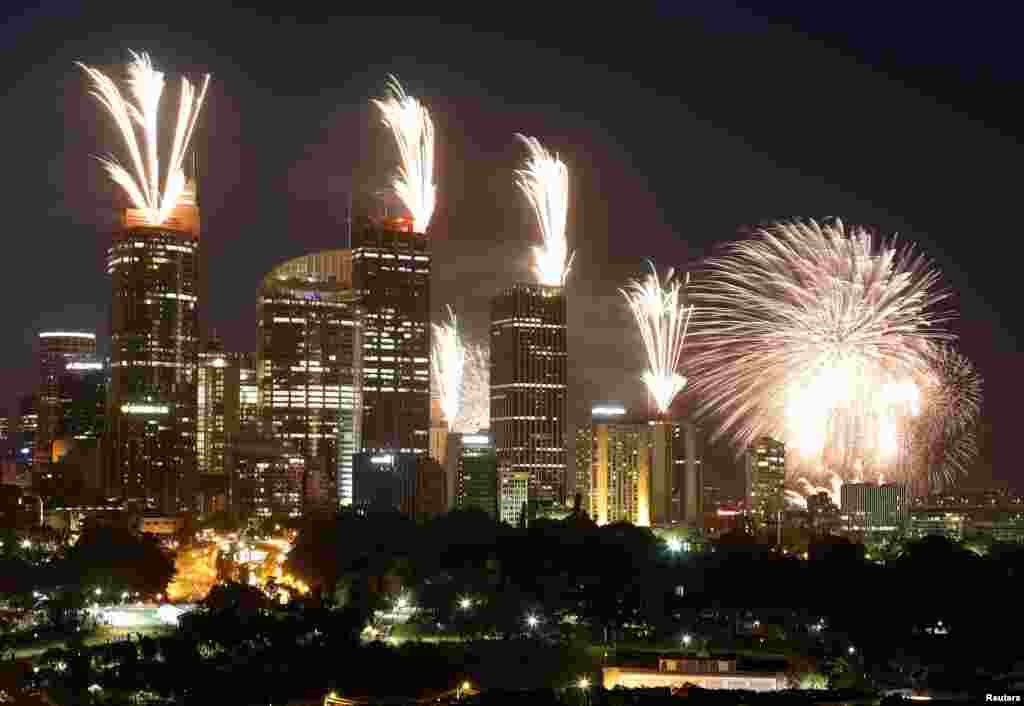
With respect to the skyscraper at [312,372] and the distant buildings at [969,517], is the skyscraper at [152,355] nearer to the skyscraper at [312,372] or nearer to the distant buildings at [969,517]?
the skyscraper at [312,372]

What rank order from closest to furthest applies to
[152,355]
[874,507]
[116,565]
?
1. [116,565]
2. [874,507]
3. [152,355]

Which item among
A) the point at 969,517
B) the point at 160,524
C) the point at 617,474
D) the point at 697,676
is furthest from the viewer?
the point at 617,474

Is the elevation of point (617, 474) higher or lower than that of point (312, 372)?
lower

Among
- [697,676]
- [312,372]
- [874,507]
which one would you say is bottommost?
[697,676]

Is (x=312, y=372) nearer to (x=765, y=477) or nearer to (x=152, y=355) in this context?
(x=152, y=355)

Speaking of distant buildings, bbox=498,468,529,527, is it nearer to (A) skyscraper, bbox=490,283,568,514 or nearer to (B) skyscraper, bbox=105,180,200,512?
(A) skyscraper, bbox=490,283,568,514

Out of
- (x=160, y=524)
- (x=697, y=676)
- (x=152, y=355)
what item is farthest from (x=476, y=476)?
(x=697, y=676)

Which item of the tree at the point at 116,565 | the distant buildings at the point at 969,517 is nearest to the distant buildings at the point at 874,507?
the distant buildings at the point at 969,517
